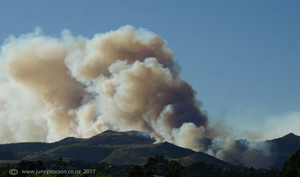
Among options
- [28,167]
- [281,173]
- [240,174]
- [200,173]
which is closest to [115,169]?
[200,173]

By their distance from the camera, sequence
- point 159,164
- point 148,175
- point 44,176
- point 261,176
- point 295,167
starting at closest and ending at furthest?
point 295,167 → point 44,176 → point 148,175 → point 261,176 → point 159,164

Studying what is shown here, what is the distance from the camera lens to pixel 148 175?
328 ft

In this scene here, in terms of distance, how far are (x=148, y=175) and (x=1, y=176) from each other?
32487 millimetres

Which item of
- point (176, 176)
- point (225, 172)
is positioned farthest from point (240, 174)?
point (176, 176)

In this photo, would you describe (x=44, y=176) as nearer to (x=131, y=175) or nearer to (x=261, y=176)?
(x=131, y=175)

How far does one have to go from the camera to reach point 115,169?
621 feet

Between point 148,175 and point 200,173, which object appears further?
point 200,173

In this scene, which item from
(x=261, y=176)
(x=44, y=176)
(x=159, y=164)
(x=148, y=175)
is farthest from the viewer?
(x=159, y=164)

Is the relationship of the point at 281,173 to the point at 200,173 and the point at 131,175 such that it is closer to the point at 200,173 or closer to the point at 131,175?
the point at 131,175

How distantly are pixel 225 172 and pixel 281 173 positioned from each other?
4005 inches

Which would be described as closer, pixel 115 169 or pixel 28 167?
pixel 28 167

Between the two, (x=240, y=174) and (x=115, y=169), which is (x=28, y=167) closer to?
(x=115, y=169)

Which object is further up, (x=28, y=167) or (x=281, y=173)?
(x=28, y=167)

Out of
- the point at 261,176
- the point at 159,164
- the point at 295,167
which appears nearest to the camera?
the point at 295,167
